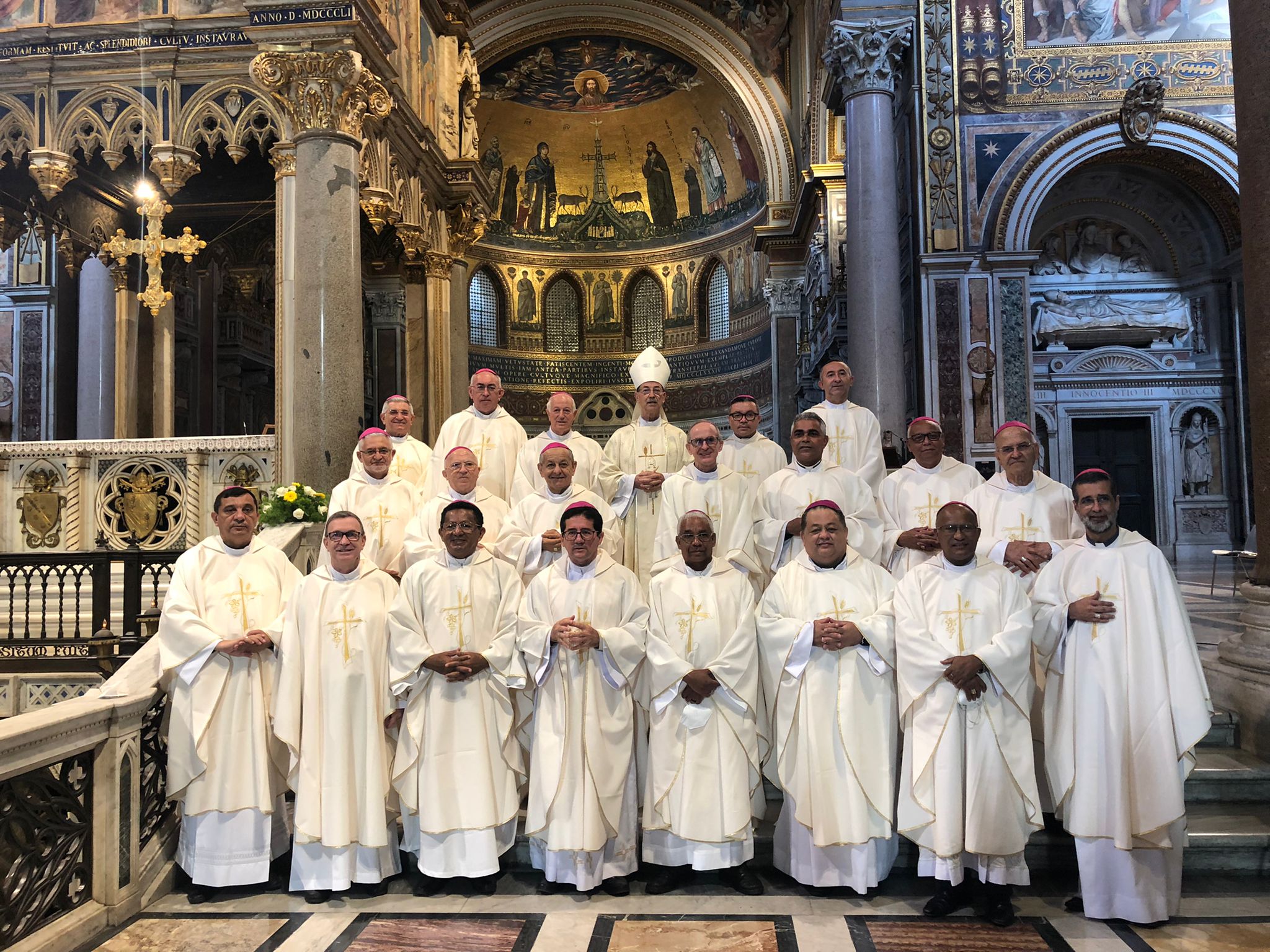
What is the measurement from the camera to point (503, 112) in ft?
80.6

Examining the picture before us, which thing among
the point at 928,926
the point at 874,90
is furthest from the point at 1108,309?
the point at 928,926

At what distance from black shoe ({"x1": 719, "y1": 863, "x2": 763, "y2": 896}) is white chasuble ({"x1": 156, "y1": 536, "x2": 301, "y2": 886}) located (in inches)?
89.6

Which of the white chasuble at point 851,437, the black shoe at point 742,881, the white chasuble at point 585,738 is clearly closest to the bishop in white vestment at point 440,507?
the white chasuble at point 585,738

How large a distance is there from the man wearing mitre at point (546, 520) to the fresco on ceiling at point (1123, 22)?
9727 millimetres

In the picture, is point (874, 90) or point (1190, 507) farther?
→ point (1190, 507)

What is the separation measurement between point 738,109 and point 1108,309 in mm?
10249

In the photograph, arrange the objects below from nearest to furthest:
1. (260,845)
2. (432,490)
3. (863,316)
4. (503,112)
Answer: (260,845) → (432,490) → (863,316) → (503,112)

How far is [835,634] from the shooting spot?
15.1ft

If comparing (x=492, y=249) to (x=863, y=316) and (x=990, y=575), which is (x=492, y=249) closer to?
(x=863, y=316)

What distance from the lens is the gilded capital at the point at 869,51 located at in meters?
11.2

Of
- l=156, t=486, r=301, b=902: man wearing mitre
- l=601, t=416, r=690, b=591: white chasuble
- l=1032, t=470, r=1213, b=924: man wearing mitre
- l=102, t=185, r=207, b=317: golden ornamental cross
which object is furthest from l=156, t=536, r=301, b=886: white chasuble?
l=102, t=185, r=207, b=317: golden ornamental cross

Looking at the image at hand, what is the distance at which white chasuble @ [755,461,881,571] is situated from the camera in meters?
6.11

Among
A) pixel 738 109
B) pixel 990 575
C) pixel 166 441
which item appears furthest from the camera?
pixel 738 109

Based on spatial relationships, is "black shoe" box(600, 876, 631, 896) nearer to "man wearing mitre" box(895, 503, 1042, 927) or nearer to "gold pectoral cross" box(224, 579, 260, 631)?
"man wearing mitre" box(895, 503, 1042, 927)
